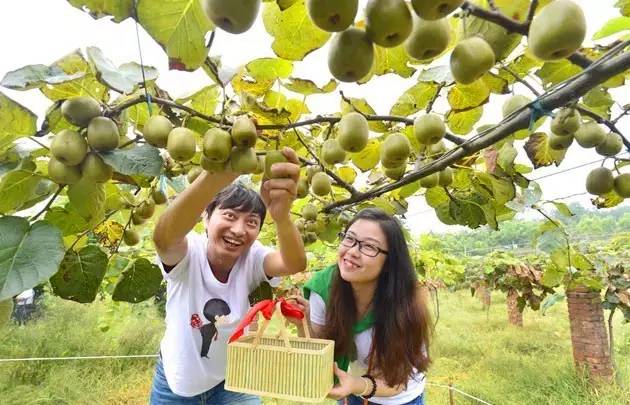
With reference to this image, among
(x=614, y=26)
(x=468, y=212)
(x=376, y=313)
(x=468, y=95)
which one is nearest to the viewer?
(x=614, y=26)

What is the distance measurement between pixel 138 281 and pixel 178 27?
40.2 inches

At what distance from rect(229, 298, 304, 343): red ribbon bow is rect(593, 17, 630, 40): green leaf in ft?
3.60

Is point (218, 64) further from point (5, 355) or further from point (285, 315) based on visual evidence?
point (5, 355)

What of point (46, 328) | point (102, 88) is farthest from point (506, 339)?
point (102, 88)

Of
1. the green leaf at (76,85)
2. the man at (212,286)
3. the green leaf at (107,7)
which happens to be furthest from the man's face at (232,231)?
the green leaf at (107,7)

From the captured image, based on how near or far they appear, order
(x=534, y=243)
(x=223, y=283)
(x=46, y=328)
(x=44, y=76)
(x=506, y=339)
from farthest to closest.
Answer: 1. (x=506, y=339)
2. (x=46, y=328)
3. (x=534, y=243)
4. (x=223, y=283)
5. (x=44, y=76)

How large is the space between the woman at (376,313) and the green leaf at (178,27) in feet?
4.85

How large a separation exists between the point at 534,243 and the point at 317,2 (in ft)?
6.71

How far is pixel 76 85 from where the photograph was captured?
878mm

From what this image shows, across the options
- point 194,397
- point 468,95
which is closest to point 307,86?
point 468,95

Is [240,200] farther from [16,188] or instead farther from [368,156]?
[16,188]

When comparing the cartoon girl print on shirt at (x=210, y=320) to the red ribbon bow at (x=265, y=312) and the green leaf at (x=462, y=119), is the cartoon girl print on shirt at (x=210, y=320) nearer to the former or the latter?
the red ribbon bow at (x=265, y=312)

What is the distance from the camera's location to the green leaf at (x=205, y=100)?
1072mm

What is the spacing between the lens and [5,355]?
251 inches
